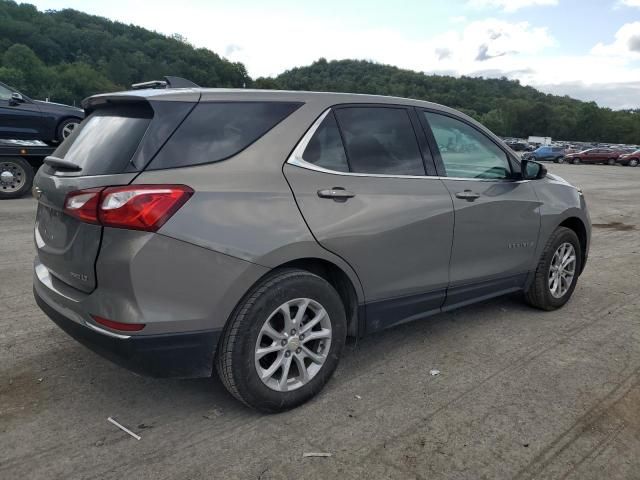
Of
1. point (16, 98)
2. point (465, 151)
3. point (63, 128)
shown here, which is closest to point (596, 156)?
point (63, 128)

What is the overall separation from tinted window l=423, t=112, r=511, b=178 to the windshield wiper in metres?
2.25

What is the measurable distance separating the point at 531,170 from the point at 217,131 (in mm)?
2724

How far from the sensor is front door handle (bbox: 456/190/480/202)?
3746 millimetres

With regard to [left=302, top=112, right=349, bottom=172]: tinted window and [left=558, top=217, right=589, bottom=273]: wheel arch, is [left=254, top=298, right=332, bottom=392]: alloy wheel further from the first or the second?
[left=558, top=217, right=589, bottom=273]: wheel arch

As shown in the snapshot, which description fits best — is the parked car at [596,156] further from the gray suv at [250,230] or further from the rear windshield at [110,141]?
the rear windshield at [110,141]

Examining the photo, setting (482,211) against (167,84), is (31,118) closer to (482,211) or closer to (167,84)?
(167,84)

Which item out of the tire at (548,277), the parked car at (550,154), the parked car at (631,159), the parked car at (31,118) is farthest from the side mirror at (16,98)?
the parked car at (631,159)

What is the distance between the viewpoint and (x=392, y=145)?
3494mm

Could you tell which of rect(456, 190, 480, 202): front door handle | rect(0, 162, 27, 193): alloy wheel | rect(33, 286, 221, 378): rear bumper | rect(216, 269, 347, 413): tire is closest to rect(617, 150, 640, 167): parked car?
rect(0, 162, 27, 193): alloy wheel

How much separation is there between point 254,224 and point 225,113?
24.2 inches

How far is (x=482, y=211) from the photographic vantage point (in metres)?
Answer: 3.91

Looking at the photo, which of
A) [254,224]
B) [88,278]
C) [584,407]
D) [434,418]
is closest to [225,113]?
[254,224]

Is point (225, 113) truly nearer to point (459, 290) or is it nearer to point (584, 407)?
point (459, 290)

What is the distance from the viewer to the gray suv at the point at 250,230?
253cm
